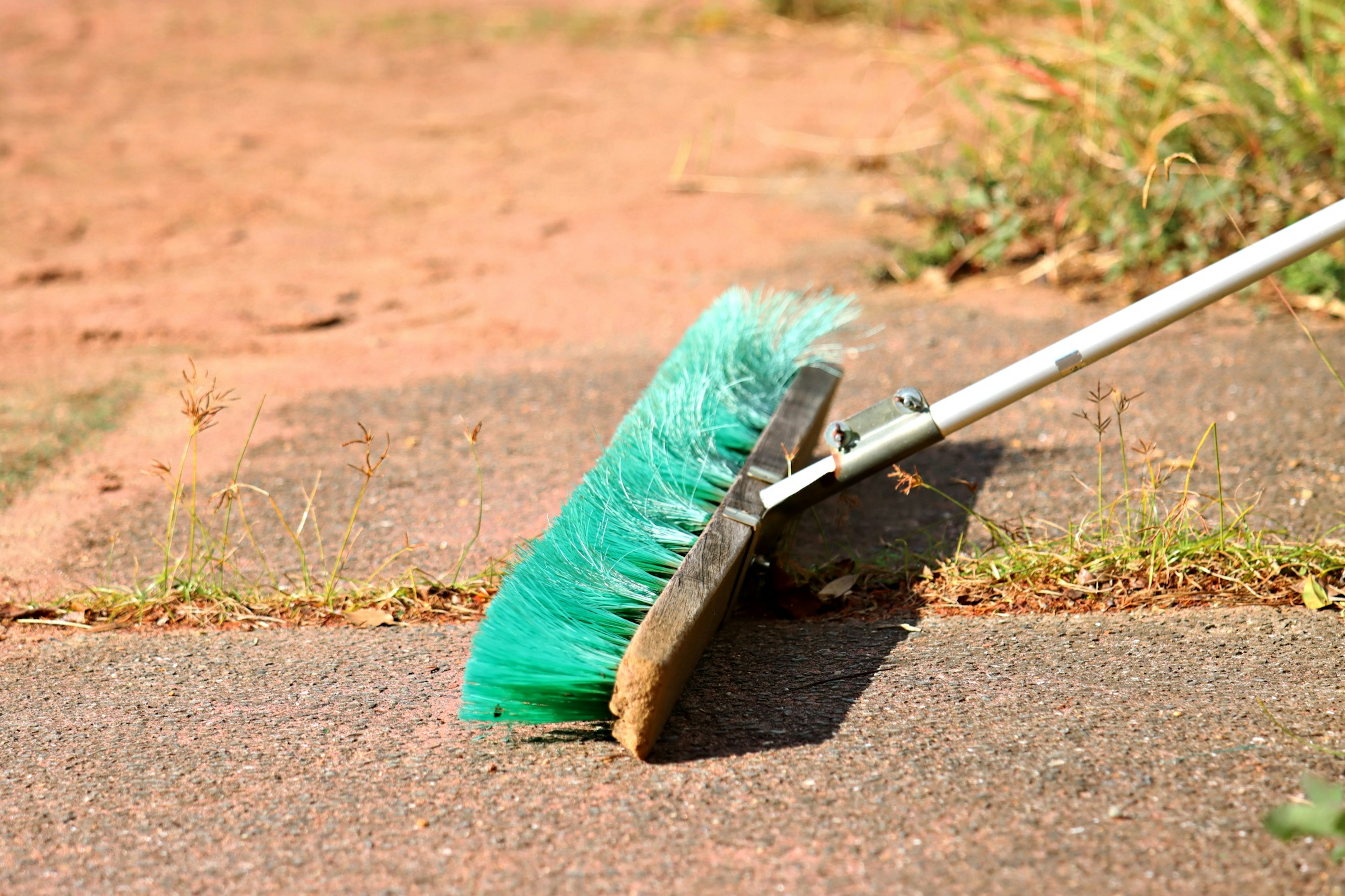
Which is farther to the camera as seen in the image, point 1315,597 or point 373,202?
point 373,202

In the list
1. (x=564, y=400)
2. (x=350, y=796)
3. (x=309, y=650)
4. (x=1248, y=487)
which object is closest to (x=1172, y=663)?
(x=1248, y=487)

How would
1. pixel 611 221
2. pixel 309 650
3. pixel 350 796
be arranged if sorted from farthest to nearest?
pixel 611 221
pixel 309 650
pixel 350 796

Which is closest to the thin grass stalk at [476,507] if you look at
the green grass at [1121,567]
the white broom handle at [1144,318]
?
the green grass at [1121,567]

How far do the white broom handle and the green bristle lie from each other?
0.43 m

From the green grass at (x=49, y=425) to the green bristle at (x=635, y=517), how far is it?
4.25 feet

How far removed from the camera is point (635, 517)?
5.99 feet

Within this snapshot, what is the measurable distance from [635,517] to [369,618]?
0.50 meters

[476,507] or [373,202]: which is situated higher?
[373,202]

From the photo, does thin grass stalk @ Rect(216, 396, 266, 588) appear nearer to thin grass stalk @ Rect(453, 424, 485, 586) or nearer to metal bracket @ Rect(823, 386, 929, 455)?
thin grass stalk @ Rect(453, 424, 485, 586)

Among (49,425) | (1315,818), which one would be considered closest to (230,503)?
(49,425)

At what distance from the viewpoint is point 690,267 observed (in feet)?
12.2

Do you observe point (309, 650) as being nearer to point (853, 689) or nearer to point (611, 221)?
point (853, 689)

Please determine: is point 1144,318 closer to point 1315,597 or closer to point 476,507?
point 1315,597

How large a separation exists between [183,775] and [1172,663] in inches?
53.3
